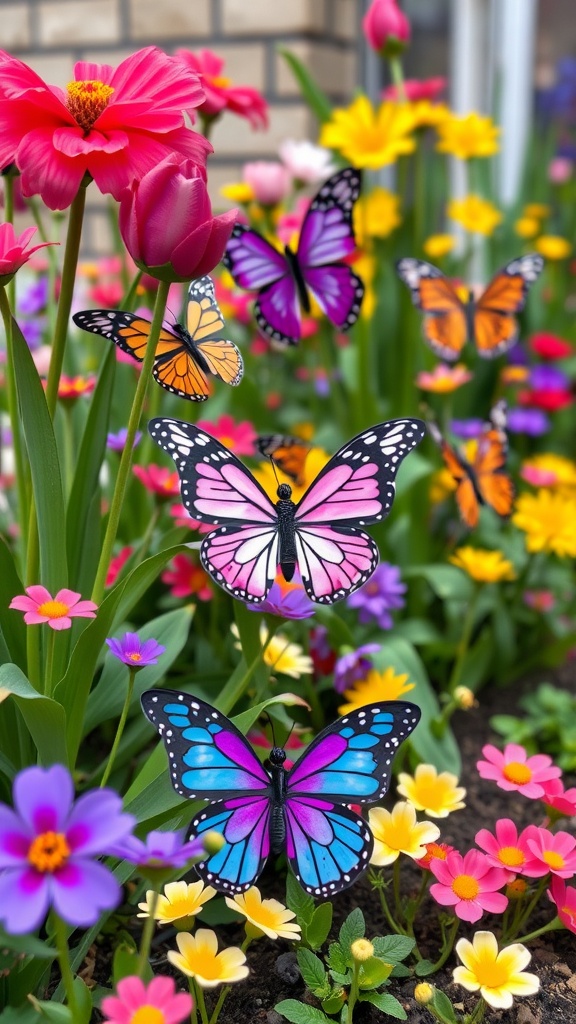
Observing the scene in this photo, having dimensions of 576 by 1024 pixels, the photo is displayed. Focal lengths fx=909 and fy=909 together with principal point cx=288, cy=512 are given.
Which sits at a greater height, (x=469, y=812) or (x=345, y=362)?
(x=345, y=362)

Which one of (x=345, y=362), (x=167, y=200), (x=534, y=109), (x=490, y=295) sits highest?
(x=534, y=109)

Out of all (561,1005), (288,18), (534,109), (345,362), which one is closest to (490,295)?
(345,362)

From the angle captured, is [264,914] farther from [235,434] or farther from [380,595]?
[235,434]

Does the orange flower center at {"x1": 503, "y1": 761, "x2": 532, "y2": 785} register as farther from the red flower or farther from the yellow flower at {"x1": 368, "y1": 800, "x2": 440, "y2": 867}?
the red flower

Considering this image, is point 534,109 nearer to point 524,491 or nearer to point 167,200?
point 524,491

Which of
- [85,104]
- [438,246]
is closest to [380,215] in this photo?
[438,246]

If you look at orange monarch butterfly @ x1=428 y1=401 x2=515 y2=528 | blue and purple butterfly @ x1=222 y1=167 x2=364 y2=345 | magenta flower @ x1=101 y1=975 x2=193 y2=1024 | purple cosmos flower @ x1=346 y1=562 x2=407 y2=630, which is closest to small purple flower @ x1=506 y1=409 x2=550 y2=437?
orange monarch butterfly @ x1=428 y1=401 x2=515 y2=528

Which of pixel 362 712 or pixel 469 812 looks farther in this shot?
pixel 469 812
